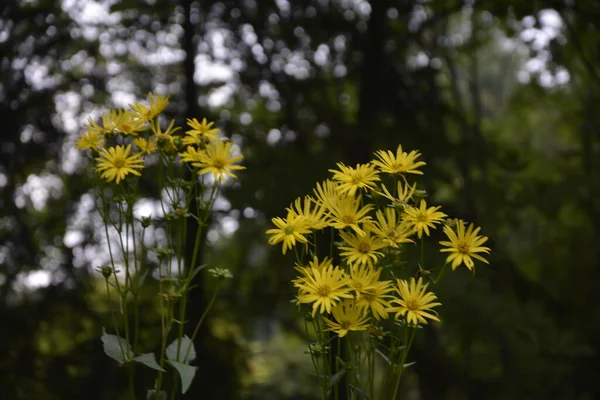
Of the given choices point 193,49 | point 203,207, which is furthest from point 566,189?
point 203,207

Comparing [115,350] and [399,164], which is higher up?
[399,164]

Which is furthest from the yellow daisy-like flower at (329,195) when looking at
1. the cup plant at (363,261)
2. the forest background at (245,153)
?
the forest background at (245,153)

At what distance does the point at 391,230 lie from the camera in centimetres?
106

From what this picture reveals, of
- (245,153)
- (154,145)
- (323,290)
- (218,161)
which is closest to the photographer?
(323,290)

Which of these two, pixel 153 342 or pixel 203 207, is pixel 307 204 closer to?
pixel 203 207

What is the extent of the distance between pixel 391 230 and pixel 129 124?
0.52 metres

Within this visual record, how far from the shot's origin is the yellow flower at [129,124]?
1.23 metres

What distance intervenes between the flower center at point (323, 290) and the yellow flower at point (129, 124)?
1.54 ft

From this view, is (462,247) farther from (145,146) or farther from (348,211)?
(145,146)

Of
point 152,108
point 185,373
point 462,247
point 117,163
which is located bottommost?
point 185,373

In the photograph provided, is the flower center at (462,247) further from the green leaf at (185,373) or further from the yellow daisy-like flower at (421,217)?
the green leaf at (185,373)

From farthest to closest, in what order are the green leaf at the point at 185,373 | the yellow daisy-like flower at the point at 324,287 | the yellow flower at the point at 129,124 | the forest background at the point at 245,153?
1. the forest background at the point at 245,153
2. the yellow flower at the point at 129,124
3. the green leaf at the point at 185,373
4. the yellow daisy-like flower at the point at 324,287

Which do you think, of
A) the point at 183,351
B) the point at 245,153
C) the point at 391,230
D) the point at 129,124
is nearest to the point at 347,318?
the point at 391,230

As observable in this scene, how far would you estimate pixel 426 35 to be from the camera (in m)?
4.64
